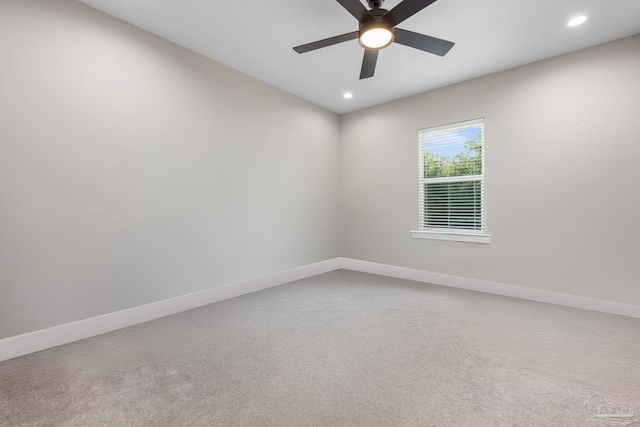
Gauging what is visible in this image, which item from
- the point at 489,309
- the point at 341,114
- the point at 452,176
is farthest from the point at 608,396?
the point at 341,114

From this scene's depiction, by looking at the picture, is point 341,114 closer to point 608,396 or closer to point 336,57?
point 336,57

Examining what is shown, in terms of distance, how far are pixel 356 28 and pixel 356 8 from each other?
78cm

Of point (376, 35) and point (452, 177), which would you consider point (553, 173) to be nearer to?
point (452, 177)

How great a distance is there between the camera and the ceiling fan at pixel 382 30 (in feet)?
5.79

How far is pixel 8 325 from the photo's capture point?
1912mm

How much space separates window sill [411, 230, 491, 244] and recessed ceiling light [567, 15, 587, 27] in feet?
7.00

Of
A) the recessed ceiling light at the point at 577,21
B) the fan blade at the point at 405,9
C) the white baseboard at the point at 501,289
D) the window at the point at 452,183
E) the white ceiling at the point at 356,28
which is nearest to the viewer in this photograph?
the fan blade at the point at 405,9

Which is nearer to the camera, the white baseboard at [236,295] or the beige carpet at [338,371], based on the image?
the beige carpet at [338,371]

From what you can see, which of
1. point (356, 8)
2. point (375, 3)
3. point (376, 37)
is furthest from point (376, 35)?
point (356, 8)

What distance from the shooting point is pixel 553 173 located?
300 centimetres

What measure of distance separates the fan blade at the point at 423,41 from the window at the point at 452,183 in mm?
1719

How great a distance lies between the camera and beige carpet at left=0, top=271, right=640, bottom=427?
1.30 m

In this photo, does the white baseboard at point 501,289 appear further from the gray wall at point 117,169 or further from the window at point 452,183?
the gray wall at point 117,169

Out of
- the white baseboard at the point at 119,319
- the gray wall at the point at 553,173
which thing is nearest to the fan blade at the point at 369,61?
the gray wall at the point at 553,173
